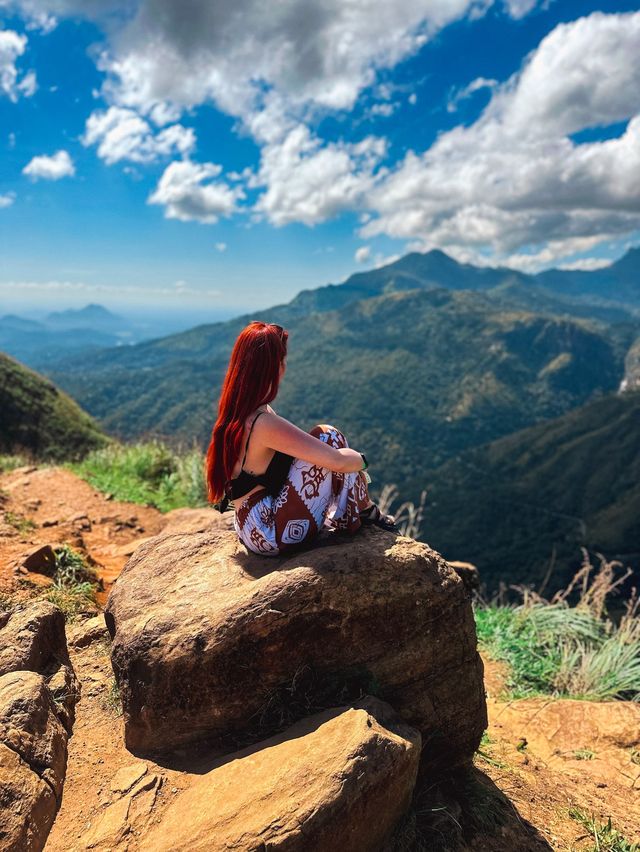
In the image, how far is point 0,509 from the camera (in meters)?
7.16

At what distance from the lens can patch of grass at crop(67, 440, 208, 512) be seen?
9883 mm

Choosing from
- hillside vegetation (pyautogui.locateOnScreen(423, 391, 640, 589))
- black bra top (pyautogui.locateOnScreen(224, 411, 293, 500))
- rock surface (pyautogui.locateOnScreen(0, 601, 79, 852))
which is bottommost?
hillside vegetation (pyautogui.locateOnScreen(423, 391, 640, 589))

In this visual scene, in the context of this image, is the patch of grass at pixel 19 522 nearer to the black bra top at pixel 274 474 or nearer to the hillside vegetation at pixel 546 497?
the black bra top at pixel 274 474

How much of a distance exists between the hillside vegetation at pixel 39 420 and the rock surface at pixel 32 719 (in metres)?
18.0

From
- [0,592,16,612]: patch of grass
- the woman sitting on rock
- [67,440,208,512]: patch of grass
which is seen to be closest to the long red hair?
the woman sitting on rock

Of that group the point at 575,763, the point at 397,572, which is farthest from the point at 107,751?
the point at 575,763

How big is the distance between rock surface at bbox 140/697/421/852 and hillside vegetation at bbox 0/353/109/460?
1970 cm

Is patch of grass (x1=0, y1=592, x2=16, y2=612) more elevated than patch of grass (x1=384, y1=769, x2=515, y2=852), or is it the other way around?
patch of grass (x1=0, y1=592, x2=16, y2=612)

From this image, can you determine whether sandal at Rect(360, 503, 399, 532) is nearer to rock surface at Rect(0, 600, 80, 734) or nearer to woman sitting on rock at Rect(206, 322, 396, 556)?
woman sitting on rock at Rect(206, 322, 396, 556)

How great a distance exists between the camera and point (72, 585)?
18.2 ft

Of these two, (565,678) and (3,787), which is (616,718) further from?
(3,787)

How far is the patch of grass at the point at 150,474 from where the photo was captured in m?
9.88

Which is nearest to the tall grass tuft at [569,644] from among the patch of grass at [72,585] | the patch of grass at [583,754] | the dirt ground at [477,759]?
the dirt ground at [477,759]

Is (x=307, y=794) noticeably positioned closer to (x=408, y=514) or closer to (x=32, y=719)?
(x=32, y=719)
